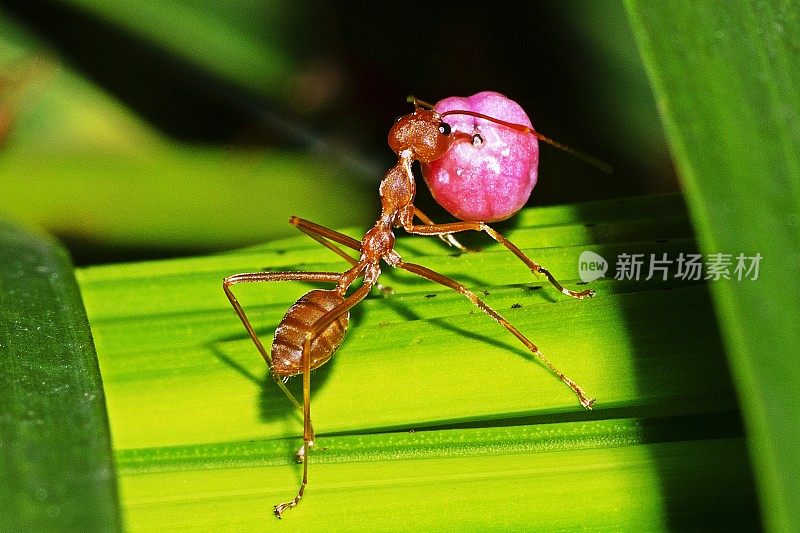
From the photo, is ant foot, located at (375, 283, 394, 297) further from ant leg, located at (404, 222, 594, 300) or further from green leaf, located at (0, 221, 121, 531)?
green leaf, located at (0, 221, 121, 531)

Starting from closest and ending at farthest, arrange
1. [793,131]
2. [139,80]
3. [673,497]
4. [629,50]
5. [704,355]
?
1. [793,131]
2. [673,497]
3. [704,355]
4. [629,50]
5. [139,80]

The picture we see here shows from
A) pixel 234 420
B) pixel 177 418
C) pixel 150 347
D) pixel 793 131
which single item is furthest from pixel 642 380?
pixel 150 347

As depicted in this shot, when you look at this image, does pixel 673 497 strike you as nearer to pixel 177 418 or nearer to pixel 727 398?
pixel 727 398

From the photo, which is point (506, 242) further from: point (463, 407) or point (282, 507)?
point (282, 507)

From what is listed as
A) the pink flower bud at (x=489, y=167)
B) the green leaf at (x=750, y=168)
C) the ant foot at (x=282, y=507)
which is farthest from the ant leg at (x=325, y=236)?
the green leaf at (x=750, y=168)

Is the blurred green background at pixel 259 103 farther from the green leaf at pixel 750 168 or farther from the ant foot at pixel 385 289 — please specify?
the green leaf at pixel 750 168

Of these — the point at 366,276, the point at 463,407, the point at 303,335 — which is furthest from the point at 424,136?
the point at 463,407
